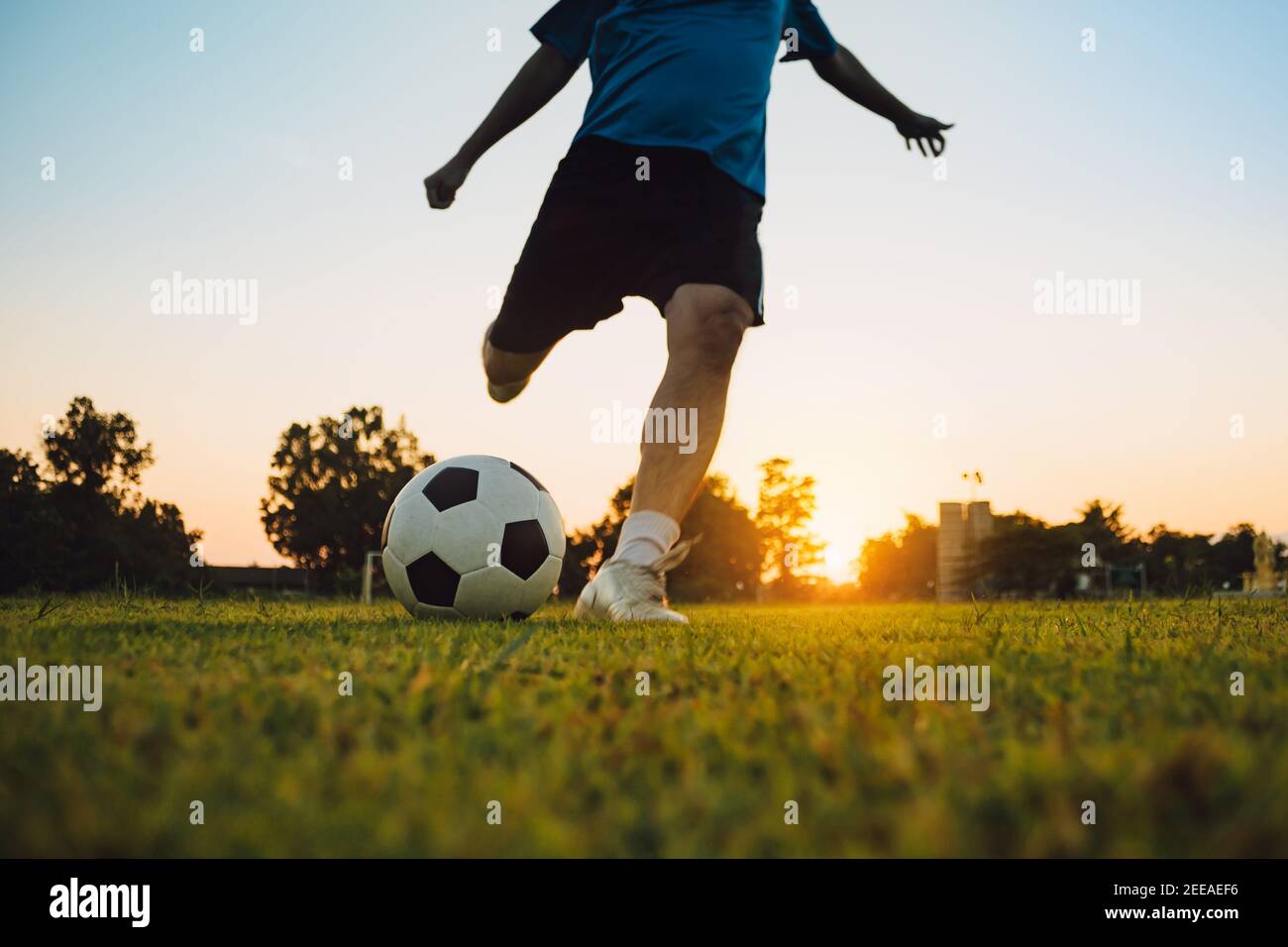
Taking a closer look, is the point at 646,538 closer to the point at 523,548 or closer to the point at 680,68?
the point at 523,548

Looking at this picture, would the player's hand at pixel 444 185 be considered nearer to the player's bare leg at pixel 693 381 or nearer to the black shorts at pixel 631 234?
the black shorts at pixel 631 234

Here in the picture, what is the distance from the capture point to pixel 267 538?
56219 millimetres

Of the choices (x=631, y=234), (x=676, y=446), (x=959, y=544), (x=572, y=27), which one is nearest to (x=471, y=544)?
(x=676, y=446)

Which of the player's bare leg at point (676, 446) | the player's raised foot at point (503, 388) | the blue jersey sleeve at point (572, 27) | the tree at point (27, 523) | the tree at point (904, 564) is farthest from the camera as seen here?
the tree at point (904, 564)

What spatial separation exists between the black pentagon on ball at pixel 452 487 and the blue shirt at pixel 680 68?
5.38ft

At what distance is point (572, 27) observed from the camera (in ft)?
13.5

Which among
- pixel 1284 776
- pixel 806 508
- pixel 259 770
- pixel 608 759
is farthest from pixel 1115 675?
pixel 806 508

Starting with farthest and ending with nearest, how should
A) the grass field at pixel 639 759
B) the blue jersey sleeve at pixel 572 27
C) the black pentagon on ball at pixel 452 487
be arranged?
the blue jersey sleeve at pixel 572 27
the black pentagon on ball at pixel 452 487
the grass field at pixel 639 759

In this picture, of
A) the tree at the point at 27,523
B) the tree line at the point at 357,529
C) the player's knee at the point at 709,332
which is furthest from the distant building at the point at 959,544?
the tree at the point at 27,523

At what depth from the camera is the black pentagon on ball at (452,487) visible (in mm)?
3939

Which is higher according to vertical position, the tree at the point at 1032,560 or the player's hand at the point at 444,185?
the player's hand at the point at 444,185

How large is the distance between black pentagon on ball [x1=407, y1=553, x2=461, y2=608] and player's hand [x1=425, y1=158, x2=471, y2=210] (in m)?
1.61

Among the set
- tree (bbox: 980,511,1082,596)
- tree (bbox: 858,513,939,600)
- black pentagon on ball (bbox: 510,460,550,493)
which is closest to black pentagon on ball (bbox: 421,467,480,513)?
black pentagon on ball (bbox: 510,460,550,493)

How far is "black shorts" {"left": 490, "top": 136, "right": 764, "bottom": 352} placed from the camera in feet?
11.6
